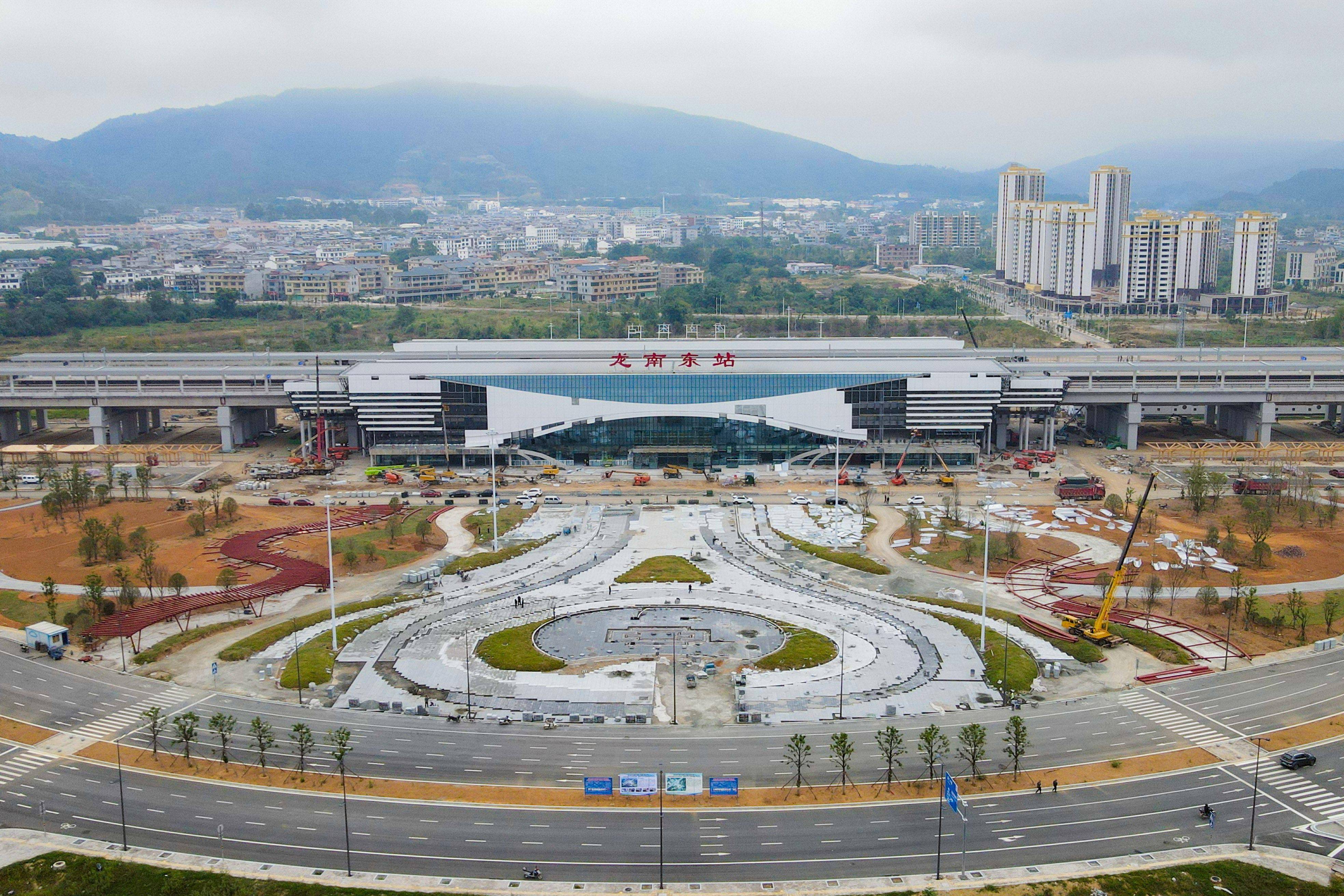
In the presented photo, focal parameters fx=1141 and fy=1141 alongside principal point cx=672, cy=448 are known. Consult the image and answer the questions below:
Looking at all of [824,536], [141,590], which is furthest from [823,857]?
[141,590]

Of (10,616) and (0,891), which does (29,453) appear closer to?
(10,616)

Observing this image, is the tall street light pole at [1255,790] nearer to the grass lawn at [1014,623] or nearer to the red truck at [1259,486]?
the grass lawn at [1014,623]

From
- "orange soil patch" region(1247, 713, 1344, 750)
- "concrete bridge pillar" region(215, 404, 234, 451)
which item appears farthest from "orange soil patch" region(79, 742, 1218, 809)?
"concrete bridge pillar" region(215, 404, 234, 451)

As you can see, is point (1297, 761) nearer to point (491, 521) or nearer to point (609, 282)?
point (491, 521)

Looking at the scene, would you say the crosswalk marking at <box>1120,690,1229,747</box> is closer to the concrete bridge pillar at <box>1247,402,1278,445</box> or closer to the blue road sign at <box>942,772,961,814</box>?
the blue road sign at <box>942,772,961,814</box>

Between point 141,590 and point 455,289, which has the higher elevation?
point 455,289

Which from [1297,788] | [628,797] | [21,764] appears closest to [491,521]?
[21,764]

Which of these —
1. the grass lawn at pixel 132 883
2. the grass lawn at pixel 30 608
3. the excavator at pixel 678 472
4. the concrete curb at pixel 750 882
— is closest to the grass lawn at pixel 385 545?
the grass lawn at pixel 30 608
